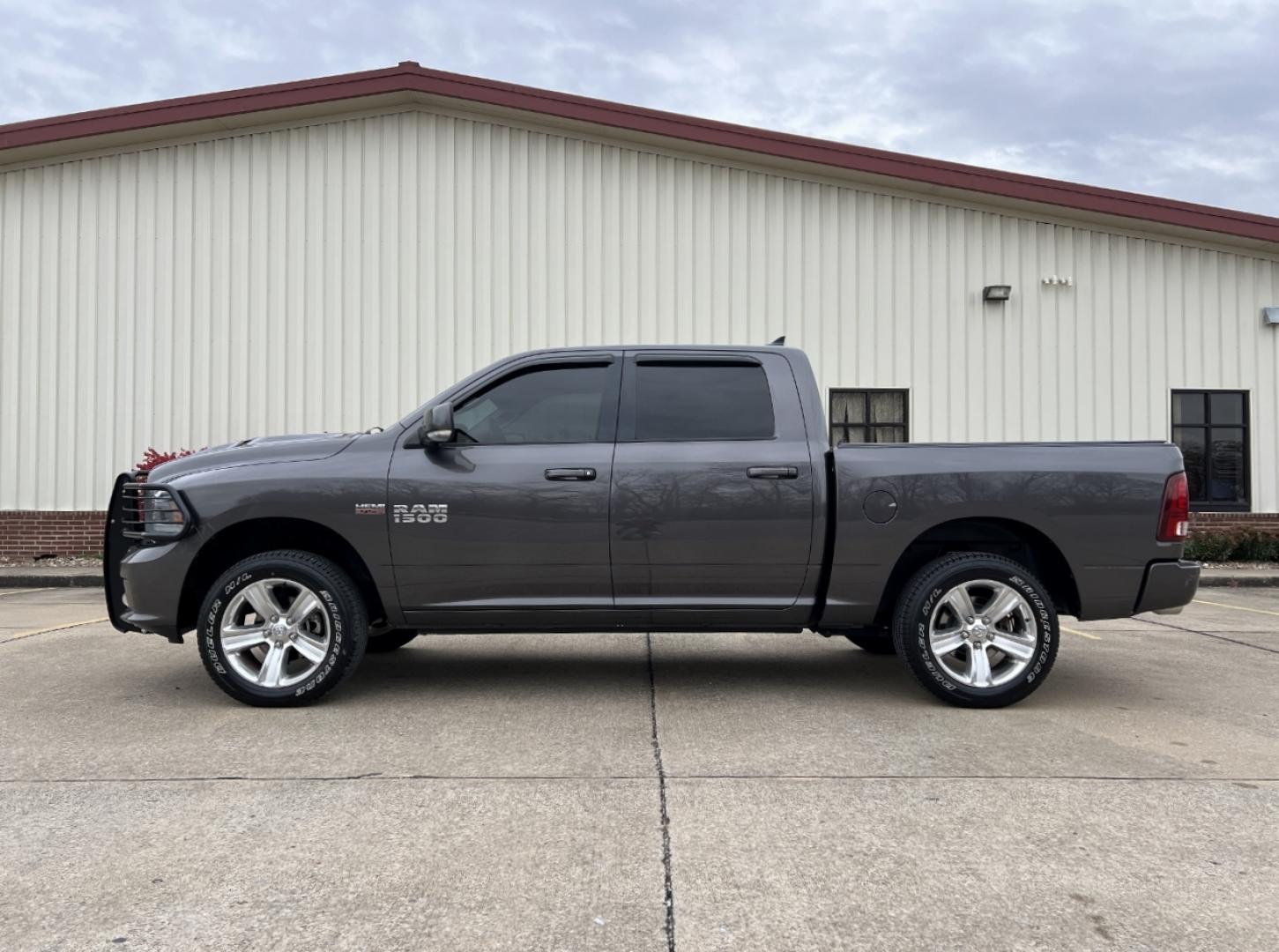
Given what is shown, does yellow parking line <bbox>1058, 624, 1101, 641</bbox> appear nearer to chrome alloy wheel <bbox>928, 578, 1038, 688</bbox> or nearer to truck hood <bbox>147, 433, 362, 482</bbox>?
chrome alloy wheel <bbox>928, 578, 1038, 688</bbox>

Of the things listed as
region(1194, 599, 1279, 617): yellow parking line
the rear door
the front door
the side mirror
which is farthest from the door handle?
region(1194, 599, 1279, 617): yellow parking line

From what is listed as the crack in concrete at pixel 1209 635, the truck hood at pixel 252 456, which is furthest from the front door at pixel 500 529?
the crack in concrete at pixel 1209 635

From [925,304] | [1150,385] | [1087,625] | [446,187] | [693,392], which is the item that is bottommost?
[1087,625]

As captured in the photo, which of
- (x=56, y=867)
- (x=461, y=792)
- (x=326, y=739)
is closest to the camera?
(x=56, y=867)

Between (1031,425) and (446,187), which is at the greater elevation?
(446,187)

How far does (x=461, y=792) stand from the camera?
3.94 meters

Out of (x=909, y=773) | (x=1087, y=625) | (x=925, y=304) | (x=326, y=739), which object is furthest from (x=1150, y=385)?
(x=326, y=739)

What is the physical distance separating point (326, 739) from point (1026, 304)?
42.7 ft

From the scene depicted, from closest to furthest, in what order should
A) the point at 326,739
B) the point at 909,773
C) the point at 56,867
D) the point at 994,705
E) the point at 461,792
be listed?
the point at 56,867 < the point at 461,792 < the point at 909,773 < the point at 326,739 < the point at 994,705

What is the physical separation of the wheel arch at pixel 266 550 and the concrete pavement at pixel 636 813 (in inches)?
22.3

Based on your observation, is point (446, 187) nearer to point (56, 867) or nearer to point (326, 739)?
point (326, 739)

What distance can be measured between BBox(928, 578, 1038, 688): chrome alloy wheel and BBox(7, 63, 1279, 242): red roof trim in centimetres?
1028

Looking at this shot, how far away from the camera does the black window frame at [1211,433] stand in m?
15.0

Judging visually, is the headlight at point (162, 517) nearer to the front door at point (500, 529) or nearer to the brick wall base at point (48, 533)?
the front door at point (500, 529)
